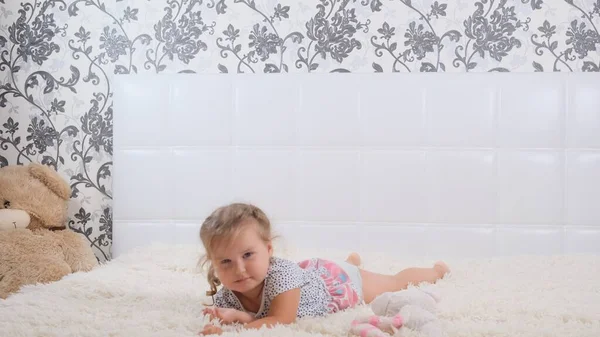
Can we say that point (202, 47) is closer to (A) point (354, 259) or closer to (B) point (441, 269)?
(A) point (354, 259)

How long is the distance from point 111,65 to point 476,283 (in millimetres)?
1723

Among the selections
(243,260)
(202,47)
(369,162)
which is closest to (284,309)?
(243,260)

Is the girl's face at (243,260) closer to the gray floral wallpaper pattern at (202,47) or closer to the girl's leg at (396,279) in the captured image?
the girl's leg at (396,279)

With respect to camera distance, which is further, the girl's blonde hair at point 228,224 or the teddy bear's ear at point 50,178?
the teddy bear's ear at point 50,178

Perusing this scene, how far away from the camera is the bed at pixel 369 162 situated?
247 centimetres

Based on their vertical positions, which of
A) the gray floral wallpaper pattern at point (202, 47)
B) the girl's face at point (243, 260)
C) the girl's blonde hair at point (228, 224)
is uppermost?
the gray floral wallpaper pattern at point (202, 47)

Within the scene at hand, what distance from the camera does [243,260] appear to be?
150cm

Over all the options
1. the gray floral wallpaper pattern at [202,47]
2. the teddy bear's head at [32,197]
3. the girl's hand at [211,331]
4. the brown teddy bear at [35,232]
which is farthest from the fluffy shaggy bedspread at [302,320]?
the gray floral wallpaper pattern at [202,47]

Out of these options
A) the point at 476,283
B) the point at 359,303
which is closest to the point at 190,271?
the point at 359,303

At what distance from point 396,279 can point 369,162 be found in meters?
0.70

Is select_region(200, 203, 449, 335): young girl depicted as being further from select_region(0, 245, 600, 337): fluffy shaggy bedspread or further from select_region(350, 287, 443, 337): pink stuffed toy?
select_region(350, 287, 443, 337): pink stuffed toy

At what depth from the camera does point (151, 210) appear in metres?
2.61

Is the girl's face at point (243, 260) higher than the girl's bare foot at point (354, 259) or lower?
higher

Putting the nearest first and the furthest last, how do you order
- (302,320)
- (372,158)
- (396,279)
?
(302,320)
(396,279)
(372,158)
